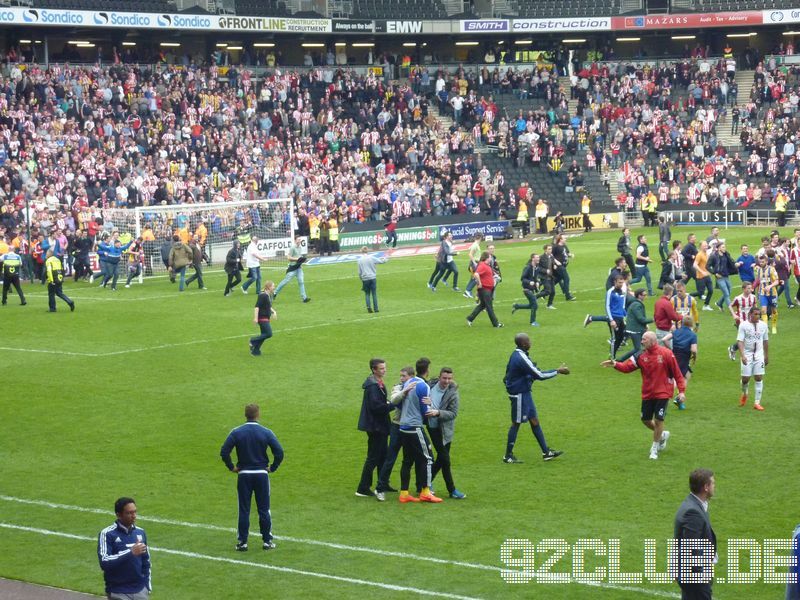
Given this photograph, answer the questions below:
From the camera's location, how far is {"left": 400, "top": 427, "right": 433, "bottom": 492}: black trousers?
16.5 metres

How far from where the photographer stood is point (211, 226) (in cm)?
4753

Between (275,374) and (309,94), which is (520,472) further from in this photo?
(309,94)

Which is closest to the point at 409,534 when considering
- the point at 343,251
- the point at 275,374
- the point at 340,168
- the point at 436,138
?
the point at 275,374

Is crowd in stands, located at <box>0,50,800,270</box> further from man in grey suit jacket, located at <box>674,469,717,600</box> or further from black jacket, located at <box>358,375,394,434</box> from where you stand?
man in grey suit jacket, located at <box>674,469,717,600</box>

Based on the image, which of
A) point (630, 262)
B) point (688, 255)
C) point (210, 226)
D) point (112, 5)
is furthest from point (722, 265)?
A: point (112, 5)

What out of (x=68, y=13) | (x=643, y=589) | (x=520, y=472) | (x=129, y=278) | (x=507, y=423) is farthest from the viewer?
(x=68, y=13)

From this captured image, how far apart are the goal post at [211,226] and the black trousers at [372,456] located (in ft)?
80.9

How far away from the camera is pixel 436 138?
65188 mm

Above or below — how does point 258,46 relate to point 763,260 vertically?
above

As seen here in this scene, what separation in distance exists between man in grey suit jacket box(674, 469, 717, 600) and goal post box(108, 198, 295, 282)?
103 feet

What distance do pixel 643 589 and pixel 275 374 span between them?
45.4 feet

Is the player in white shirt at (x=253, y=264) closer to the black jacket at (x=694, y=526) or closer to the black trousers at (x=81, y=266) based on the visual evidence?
the black trousers at (x=81, y=266)

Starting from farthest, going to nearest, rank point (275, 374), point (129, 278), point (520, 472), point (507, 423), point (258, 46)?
1. point (258, 46)
2. point (129, 278)
3. point (275, 374)
4. point (507, 423)
5. point (520, 472)

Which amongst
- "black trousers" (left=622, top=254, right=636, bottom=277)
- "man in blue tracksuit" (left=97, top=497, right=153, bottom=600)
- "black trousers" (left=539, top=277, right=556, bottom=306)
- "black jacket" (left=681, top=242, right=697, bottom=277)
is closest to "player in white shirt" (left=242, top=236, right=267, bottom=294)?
"black trousers" (left=539, top=277, right=556, bottom=306)
